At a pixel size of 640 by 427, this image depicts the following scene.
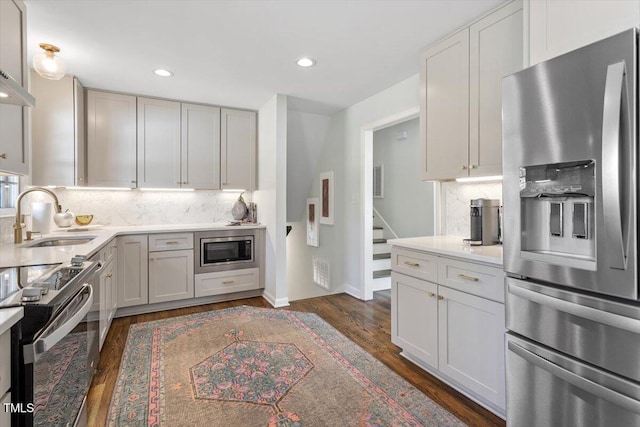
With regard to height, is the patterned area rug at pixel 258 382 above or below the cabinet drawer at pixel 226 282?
below

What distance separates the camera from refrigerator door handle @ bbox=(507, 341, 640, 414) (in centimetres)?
107

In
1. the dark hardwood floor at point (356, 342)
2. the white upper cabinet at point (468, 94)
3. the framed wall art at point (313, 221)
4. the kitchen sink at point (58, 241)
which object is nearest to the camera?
the dark hardwood floor at point (356, 342)

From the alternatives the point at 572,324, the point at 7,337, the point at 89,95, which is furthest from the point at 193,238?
the point at 572,324

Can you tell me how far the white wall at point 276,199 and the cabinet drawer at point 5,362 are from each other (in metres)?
2.84

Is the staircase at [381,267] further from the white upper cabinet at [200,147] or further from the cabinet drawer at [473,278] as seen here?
the white upper cabinet at [200,147]

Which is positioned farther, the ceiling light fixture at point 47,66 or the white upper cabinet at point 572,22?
the ceiling light fixture at point 47,66

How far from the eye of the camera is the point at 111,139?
11.7 feet

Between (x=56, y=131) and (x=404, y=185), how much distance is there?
4267mm

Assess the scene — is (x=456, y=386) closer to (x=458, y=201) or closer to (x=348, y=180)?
(x=458, y=201)

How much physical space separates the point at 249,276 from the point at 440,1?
3.30 meters

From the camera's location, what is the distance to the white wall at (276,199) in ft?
12.2

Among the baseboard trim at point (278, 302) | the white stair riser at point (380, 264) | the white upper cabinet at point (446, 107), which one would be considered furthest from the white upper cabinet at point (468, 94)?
the baseboard trim at point (278, 302)

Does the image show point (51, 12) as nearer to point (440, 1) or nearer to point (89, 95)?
point (89, 95)

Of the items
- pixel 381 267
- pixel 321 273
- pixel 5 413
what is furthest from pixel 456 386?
pixel 321 273
